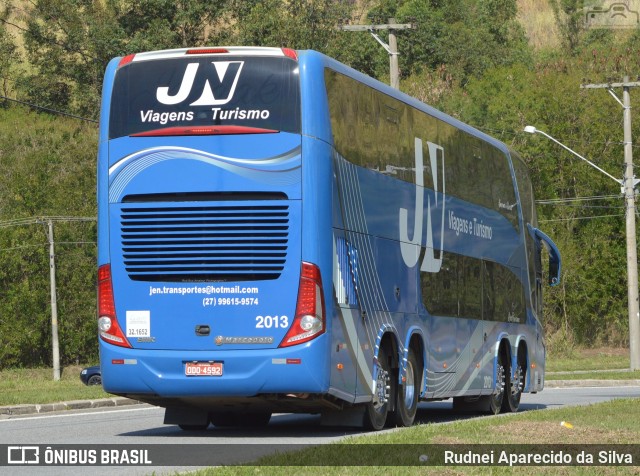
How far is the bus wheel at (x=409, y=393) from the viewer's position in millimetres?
18656

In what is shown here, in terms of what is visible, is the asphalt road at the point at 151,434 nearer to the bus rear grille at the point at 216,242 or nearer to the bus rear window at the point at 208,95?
the bus rear grille at the point at 216,242

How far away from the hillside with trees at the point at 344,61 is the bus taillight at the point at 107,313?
39.9 m

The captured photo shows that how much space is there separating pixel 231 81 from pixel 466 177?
6.74 metres

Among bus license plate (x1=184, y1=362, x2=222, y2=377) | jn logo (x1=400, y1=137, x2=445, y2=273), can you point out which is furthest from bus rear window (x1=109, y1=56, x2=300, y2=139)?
jn logo (x1=400, y1=137, x2=445, y2=273)

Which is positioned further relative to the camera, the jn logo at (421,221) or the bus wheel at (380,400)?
the jn logo at (421,221)

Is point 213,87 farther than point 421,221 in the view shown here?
No

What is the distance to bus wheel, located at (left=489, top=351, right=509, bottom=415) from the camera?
23.6 meters

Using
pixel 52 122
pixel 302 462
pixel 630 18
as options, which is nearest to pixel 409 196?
pixel 302 462

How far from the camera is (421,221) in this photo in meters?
19.7

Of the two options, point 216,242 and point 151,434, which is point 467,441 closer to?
point 216,242

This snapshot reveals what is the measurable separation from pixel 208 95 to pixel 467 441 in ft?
16.6

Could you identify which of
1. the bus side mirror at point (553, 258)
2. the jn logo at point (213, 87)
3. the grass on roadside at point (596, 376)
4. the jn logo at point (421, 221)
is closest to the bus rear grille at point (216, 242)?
the jn logo at point (213, 87)

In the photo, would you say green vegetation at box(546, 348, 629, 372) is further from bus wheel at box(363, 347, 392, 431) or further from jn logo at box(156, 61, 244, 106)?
jn logo at box(156, 61, 244, 106)

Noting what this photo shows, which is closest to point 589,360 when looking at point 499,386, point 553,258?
point 553,258
